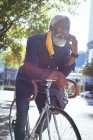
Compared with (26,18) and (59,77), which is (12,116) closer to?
(59,77)

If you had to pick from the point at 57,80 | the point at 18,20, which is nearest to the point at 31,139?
the point at 57,80

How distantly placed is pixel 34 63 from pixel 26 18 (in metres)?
24.6

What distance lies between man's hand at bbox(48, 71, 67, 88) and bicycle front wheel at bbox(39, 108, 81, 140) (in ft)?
1.07

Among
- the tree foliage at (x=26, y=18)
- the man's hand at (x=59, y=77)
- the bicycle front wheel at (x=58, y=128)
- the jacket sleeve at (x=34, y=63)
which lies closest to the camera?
the bicycle front wheel at (x=58, y=128)

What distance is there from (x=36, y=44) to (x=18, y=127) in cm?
91

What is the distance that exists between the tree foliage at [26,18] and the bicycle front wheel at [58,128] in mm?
20155

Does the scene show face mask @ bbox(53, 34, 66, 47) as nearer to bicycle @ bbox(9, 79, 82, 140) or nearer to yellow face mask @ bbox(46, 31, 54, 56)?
yellow face mask @ bbox(46, 31, 54, 56)

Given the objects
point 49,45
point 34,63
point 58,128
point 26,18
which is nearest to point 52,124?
point 58,128

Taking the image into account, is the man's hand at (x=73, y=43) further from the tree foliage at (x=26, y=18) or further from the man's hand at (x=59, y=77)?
the tree foliage at (x=26, y=18)

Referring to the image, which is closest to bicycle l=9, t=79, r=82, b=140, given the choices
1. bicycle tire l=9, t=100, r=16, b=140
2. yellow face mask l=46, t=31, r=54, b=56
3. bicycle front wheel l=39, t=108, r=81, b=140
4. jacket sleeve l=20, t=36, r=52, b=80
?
bicycle front wheel l=39, t=108, r=81, b=140

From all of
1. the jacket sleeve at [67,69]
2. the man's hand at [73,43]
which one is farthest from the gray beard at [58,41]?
the jacket sleeve at [67,69]

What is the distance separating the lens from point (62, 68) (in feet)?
17.1

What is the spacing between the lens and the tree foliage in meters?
26.2

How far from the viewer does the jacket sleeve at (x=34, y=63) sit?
15.9ft
